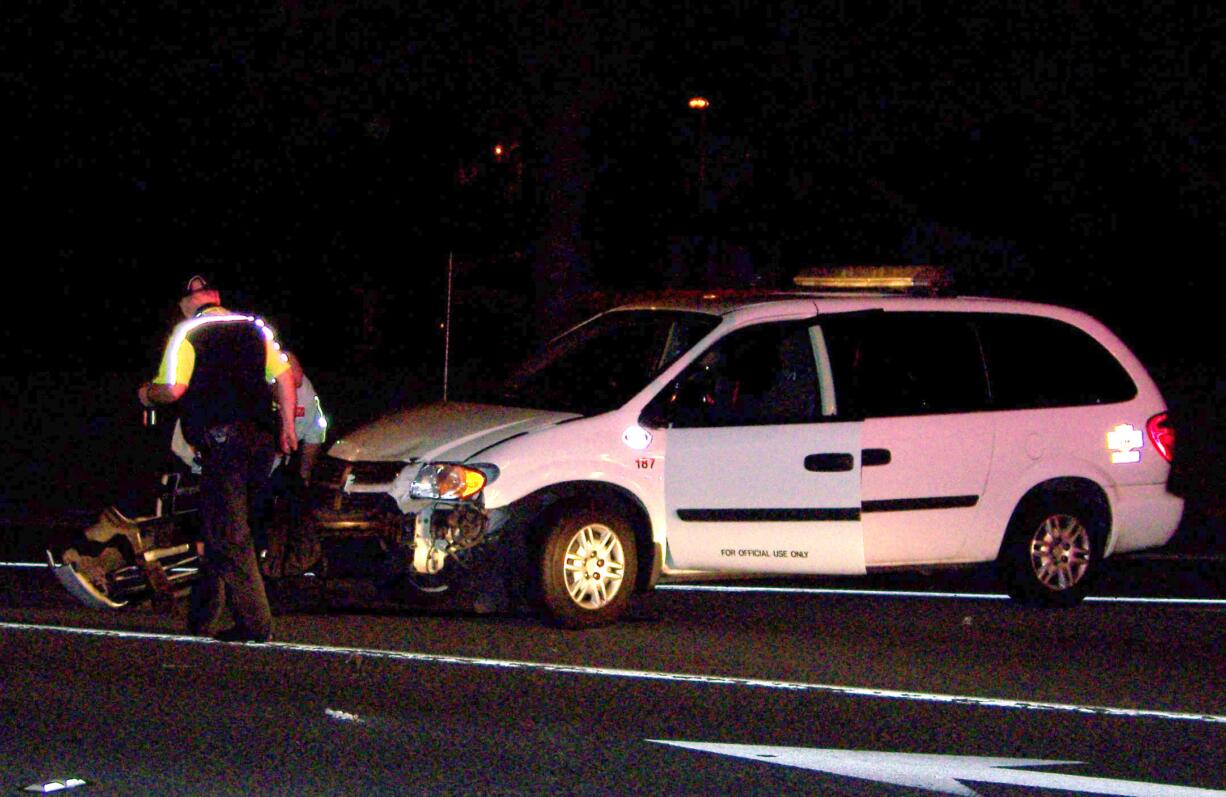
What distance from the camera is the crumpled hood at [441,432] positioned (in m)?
9.56

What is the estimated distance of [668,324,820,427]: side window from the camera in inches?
389

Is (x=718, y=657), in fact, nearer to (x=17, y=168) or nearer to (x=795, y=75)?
(x=795, y=75)

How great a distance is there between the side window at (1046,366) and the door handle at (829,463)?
3.61 ft

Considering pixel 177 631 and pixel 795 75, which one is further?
pixel 795 75

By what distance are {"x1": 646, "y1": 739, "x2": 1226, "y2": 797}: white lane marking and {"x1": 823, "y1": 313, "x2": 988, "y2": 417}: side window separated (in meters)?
3.53

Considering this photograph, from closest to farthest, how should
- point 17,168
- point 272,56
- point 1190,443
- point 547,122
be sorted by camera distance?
point 547,122, point 272,56, point 1190,443, point 17,168

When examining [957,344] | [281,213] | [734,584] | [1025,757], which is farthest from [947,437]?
[281,213]

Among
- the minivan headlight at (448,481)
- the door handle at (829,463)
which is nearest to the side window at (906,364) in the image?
the door handle at (829,463)

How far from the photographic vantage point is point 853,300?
1050 cm

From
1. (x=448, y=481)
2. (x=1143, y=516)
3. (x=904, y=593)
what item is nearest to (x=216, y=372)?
(x=448, y=481)

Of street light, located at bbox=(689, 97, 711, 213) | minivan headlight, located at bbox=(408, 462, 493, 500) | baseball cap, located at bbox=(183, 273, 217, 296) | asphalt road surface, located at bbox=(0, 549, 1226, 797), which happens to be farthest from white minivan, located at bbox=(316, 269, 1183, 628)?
street light, located at bbox=(689, 97, 711, 213)

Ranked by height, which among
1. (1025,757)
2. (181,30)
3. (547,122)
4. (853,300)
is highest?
(181,30)

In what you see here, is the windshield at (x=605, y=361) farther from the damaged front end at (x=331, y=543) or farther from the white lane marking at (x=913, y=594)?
the white lane marking at (x=913, y=594)

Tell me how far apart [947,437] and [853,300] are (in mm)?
920
